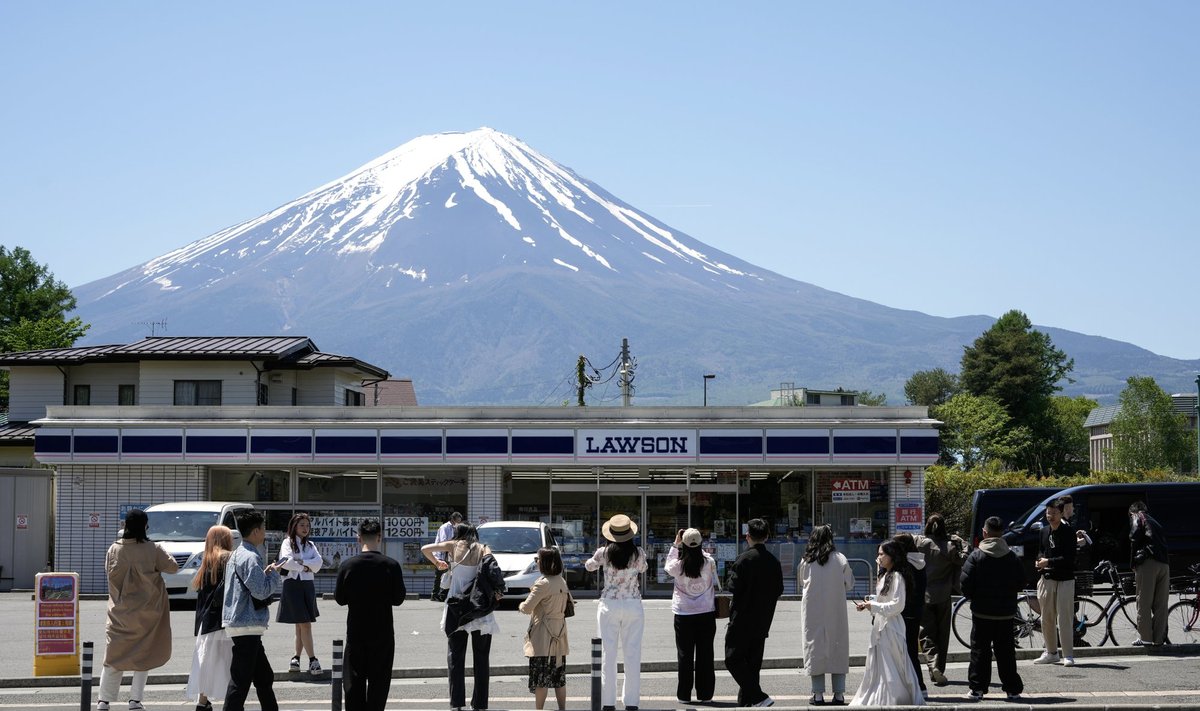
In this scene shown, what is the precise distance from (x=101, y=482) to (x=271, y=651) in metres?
15.3

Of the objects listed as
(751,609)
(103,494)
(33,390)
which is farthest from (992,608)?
(33,390)

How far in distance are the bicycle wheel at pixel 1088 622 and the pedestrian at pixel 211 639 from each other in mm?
9466

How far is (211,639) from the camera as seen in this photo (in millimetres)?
11406

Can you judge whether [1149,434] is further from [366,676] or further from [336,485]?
[366,676]

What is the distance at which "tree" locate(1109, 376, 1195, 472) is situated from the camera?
101m

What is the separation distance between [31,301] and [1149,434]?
77.4 m

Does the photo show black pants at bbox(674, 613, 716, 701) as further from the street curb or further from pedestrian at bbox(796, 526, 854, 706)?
the street curb

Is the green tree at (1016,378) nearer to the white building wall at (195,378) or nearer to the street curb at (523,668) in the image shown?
Result: the white building wall at (195,378)

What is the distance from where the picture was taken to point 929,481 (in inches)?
1642

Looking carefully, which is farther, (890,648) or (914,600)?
(914,600)

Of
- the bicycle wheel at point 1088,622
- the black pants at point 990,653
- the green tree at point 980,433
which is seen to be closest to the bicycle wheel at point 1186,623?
the bicycle wheel at point 1088,622

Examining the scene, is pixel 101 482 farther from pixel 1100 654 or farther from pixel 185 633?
pixel 1100 654

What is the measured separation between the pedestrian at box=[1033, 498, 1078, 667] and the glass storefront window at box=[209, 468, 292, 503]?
19139 millimetres

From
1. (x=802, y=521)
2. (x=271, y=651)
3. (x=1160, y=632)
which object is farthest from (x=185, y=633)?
(x=802, y=521)
